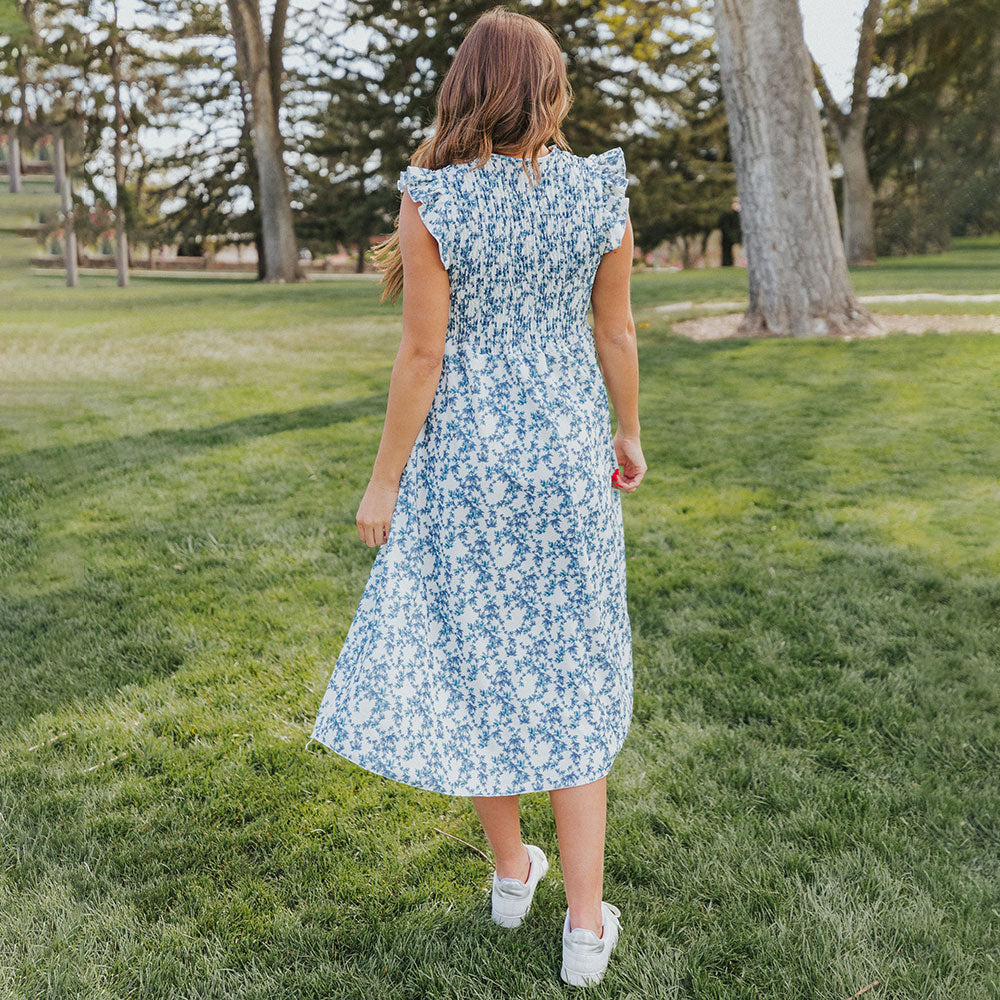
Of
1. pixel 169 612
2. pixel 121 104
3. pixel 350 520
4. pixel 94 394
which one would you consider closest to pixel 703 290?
pixel 94 394

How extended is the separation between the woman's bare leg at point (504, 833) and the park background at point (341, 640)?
0.47ft

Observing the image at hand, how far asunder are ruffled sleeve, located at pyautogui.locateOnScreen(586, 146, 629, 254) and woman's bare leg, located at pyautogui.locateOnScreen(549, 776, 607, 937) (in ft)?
3.62

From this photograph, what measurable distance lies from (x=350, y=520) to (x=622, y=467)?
9.61ft

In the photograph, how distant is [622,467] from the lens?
2.06 m

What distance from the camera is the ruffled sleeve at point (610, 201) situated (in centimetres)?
175

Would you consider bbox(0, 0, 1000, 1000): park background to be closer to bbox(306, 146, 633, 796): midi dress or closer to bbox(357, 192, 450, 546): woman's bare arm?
bbox(306, 146, 633, 796): midi dress

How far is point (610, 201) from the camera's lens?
1.77 metres

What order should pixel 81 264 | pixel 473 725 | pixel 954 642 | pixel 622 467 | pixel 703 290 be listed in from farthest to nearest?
pixel 81 264
pixel 703 290
pixel 954 642
pixel 622 467
pixel 473 725

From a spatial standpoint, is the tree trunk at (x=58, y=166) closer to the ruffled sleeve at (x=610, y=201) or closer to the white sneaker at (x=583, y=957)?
the ruffled sleeve at (x=610, y=201)

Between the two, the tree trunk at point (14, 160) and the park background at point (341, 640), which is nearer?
the tree trunk at point (14, 160)

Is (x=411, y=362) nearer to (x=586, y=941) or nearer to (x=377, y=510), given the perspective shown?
(x=377, y=510)

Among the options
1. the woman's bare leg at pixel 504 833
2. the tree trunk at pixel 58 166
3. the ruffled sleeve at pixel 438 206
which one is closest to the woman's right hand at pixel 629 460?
the ruffled sleeve at pixel 438 206

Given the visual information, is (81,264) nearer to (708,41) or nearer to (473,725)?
(708,41)

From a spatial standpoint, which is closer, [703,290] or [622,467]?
[622,467]
